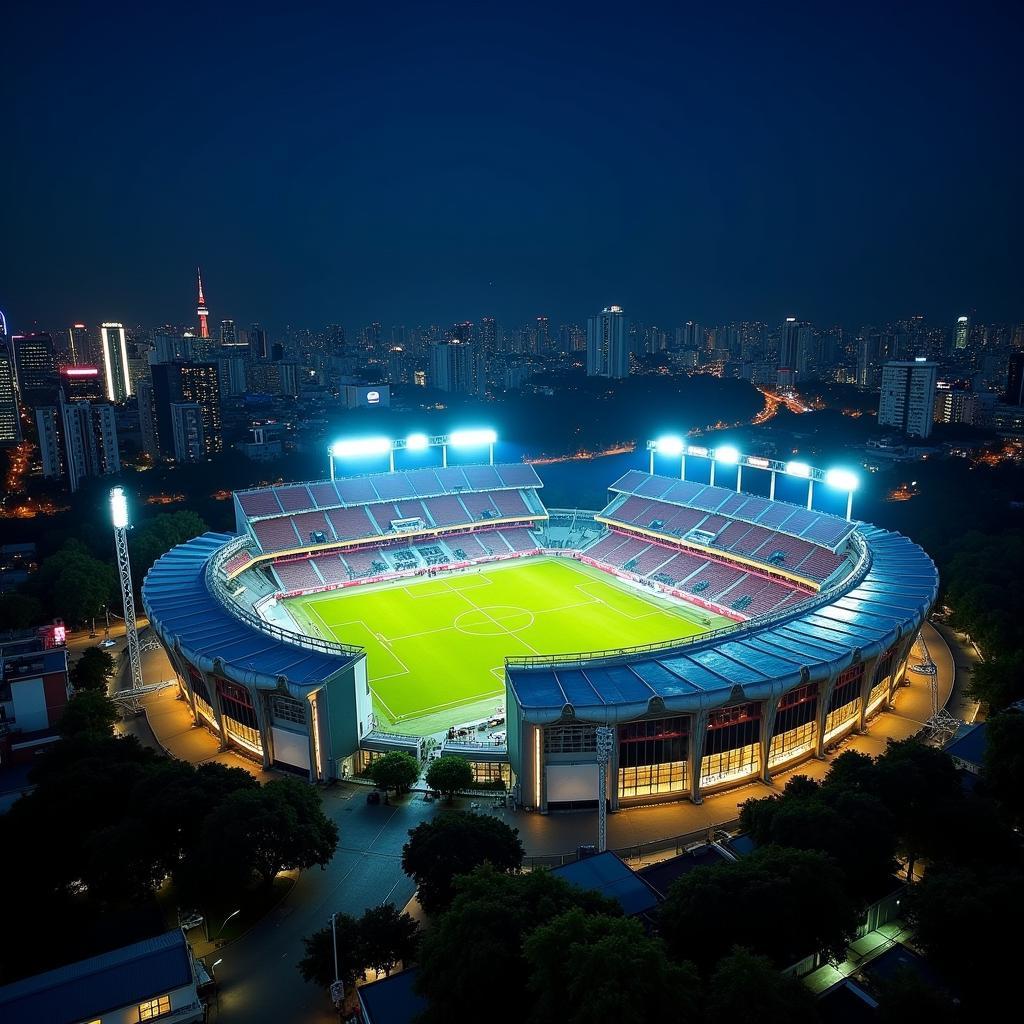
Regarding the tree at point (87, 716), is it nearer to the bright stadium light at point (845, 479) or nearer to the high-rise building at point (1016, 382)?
the bright stadium light at point (845, 479)

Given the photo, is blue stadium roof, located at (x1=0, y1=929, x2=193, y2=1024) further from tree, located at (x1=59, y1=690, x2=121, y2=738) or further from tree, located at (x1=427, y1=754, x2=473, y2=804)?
tree, located at (x1=59, y1=690, x2=121, y2=738)

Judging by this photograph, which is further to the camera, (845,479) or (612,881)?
(845,479)

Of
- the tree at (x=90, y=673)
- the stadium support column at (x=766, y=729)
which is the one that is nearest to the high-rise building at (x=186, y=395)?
the tree at (x=90, y=673)

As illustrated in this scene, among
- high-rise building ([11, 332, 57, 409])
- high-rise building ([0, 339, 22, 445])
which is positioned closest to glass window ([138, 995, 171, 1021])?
high-rise building ([0, 339, 22, 445])

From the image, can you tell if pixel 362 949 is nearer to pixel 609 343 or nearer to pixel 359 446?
pixel 359 446

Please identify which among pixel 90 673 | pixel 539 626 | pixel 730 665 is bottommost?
pixel 539 626

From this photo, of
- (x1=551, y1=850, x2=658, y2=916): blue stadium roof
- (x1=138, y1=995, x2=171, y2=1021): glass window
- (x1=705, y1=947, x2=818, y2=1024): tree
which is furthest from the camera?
(x1=551, y1=850, x2=658, y2=916): blue stadium roof

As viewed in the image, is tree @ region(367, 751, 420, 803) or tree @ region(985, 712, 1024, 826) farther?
tree @ region(367, 751, 420, 803)

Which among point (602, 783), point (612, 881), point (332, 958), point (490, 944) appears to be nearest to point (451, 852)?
point (332, 958)
